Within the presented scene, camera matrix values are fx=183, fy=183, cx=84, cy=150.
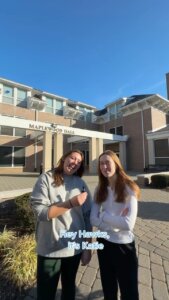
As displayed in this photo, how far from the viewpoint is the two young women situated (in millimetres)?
1529

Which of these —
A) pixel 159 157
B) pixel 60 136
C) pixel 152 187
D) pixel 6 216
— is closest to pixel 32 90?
pixel 60 136

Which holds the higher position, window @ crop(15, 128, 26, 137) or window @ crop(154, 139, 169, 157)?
window @ crop(15, 128, 26, 137)

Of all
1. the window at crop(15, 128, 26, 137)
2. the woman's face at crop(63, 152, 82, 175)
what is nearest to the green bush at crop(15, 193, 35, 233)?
the woman's face at crop(63, 152, 82, 175)

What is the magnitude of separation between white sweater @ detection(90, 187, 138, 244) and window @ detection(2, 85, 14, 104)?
77.1 feet

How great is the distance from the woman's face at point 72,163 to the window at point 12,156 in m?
21.0

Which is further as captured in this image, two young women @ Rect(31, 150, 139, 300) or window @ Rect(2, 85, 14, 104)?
window @ Rect(2, 85, 14, 104)

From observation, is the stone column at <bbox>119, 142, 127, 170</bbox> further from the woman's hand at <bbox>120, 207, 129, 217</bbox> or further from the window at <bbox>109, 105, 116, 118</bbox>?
the woman's hand at <bbox>120, 207, 129, 217</bbox>

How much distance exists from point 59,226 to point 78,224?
18cm

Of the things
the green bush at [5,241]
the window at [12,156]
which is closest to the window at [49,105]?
the window at [12,156]

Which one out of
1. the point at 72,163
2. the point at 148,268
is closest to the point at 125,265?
the point at 72,163

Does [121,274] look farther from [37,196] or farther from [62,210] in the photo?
[37,196]

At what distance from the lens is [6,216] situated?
4.15 m

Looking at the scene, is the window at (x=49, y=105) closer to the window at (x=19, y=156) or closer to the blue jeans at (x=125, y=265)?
the window at (x=19, y=156)

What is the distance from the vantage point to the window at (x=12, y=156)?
68.7 feet
